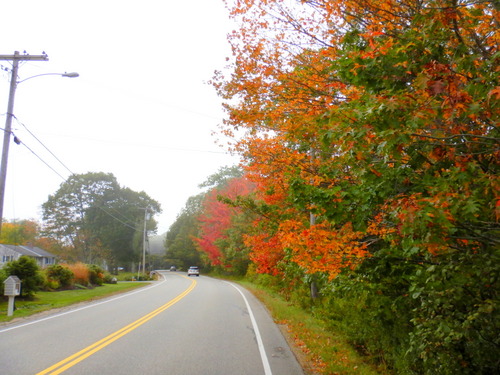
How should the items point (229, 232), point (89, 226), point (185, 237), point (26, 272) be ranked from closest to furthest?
point (26, 272)
point (229, 232)
point (89, 226)
point (185, 237)

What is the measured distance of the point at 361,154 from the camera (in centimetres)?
416

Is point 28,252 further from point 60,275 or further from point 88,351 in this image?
point 88,351

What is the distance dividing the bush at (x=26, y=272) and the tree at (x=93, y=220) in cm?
4616

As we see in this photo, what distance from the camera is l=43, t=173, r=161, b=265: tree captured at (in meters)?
65.9

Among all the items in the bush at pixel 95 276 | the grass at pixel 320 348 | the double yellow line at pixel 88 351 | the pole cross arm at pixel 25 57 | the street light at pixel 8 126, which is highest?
the pole cross arm at pixel 25 57

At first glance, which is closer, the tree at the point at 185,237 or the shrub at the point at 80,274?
the shrub at the point at 80,274

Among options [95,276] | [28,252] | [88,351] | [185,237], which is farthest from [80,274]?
[185,237]

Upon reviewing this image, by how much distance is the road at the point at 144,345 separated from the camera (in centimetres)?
681

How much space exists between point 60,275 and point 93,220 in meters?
45.0

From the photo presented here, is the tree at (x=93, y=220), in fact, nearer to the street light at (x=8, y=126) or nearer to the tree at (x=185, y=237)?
the tree at (x=185, y=237)

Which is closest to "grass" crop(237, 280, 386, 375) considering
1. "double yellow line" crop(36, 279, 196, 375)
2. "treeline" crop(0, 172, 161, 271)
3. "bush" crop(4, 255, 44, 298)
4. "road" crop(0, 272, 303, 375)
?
"road" crop(0, 272, 303, 375)

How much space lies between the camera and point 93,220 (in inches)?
2630

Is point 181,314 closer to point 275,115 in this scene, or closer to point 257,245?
point 257,245

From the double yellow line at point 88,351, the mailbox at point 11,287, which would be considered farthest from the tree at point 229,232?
the double yellow line at point 88,351
